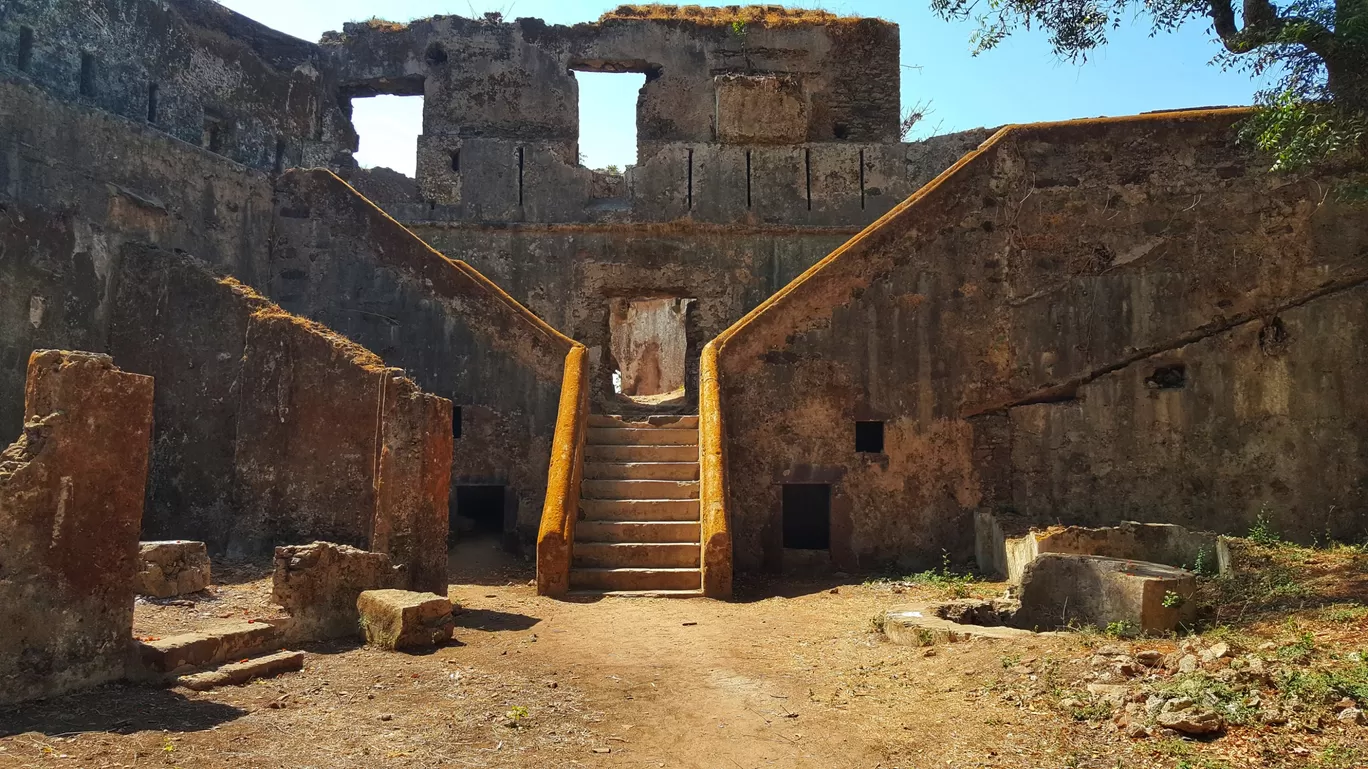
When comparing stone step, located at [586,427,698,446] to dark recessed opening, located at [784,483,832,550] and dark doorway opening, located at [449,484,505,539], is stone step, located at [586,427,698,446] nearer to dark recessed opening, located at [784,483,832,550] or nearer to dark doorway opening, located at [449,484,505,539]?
dark doorway opening, located at [449,484,505,539]

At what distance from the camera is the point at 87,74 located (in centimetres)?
1542

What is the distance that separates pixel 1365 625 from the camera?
643 cm

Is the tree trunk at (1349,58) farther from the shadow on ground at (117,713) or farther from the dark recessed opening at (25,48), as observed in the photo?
the dark recessed opening at (25,48)

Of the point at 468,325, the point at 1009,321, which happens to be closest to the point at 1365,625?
the point at 1009,321

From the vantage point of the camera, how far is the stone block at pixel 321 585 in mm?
7336

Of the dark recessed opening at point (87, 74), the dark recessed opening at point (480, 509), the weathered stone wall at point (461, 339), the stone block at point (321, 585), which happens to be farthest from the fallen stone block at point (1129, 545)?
the dark recessed opening at point (87, 74)

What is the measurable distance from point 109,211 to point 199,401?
108 inches

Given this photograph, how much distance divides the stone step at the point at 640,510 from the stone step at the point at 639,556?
20.0 inches

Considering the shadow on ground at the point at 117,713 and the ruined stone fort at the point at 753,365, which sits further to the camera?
the ruined stone fort at the point at 753,365

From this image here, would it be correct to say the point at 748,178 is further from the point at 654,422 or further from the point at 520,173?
the point at 654,422

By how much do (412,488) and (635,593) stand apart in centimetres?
248

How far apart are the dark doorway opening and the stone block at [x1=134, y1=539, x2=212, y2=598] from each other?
465 cm

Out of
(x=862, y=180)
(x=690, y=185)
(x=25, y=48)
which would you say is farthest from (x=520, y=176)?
(x=25, y=48)

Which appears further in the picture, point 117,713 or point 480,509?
point 480,509
